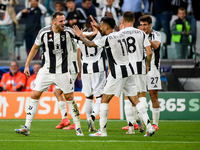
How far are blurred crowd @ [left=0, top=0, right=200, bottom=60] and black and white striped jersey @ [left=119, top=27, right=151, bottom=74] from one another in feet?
18.7

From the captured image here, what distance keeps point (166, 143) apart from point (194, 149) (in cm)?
68

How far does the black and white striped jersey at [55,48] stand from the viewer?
6.77 meters

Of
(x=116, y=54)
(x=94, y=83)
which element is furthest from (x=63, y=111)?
(x=116, y=54)

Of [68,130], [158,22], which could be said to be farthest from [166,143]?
[158,22]

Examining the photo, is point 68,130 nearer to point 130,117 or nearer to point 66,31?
point 130,117

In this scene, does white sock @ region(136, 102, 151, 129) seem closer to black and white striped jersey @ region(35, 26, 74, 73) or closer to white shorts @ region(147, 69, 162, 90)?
black and white striped jersey @ region(35, 26, 74, 73)

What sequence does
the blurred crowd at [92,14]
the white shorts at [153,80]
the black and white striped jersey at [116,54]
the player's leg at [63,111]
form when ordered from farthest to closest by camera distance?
the blurred crowd at [92,14], the player's leg at [63,111], the white shorts at [153,80], the black and white striped jersey at [116,54]

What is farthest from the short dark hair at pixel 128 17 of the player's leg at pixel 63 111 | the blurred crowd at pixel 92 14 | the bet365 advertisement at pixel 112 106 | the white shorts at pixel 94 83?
the blurred crowd at pixel 92 14

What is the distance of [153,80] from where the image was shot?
333 inches

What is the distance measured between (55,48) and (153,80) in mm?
2606

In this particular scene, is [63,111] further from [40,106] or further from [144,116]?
[144,116]

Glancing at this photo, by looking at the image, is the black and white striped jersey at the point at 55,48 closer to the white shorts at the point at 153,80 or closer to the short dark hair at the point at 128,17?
the short dark hair at the point at 128,17

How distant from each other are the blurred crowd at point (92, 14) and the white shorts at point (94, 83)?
5.21 meters

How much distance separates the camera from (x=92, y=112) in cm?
789
